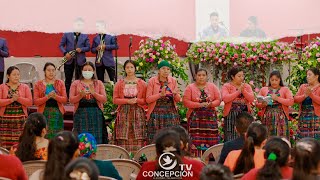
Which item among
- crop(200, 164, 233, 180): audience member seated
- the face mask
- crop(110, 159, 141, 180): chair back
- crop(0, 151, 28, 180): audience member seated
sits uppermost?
the face mask

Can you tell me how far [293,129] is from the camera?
8.53 m

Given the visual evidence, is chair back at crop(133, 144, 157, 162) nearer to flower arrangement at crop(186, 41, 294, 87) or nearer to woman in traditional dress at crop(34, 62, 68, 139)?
woman in traditional dress at crop(34, 62, 68, 139)

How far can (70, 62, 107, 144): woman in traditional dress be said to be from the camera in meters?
7.79

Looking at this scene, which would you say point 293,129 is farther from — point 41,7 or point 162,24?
point 41,7

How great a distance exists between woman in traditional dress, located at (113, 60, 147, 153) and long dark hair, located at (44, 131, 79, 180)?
148 inches

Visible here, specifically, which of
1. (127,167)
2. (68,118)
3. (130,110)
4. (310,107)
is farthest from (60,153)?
(68,118)

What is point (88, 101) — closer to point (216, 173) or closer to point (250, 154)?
point (250, 154)

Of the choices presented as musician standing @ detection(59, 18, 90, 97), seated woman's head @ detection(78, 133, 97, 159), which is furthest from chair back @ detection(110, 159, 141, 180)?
musician standing @ detection(59, 18, 90, 97)

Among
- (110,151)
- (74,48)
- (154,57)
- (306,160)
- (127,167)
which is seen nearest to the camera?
(306,160)

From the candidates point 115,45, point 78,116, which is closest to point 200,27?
point 115,45

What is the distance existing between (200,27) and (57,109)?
15.3 feet

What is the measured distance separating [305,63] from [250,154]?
4617mm

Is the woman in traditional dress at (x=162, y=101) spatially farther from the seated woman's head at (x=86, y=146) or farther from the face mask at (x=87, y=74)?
the seated woman's head at (x=86, y=146)

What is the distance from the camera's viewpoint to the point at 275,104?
7824mm
